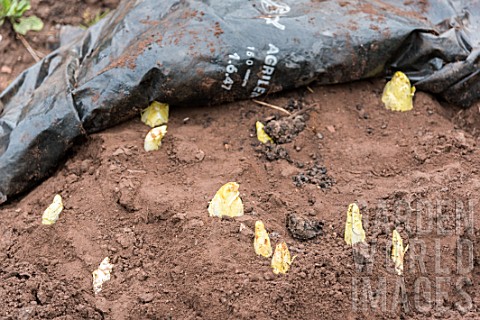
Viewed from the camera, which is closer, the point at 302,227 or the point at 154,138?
the point at 302,227

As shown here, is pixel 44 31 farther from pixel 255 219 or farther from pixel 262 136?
pixel 255 219

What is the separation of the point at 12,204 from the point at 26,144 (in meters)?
0.31

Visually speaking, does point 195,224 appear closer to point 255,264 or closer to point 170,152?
point 255,264

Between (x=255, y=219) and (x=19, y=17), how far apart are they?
2469mm

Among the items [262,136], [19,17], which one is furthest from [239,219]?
[19,17]

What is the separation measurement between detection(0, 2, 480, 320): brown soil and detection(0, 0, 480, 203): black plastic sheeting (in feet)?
0.38

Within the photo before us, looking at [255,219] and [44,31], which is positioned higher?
[255,219]

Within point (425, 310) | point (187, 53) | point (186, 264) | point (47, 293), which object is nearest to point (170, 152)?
point (187, 53)

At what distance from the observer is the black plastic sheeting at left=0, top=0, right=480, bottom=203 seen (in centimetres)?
265

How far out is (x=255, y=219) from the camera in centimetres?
231

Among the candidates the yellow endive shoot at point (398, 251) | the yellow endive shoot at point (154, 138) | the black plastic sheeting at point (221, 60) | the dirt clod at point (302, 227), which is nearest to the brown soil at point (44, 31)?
the black plastic sheeting at point (221, 60)

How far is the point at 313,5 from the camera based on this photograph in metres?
2.86

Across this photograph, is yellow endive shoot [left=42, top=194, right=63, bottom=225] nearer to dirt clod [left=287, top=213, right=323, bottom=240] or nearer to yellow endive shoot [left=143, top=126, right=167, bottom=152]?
yellow endive shoot [left=143, top=126, right=167, bottom=152]

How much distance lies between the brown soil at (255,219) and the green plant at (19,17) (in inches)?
59.6
